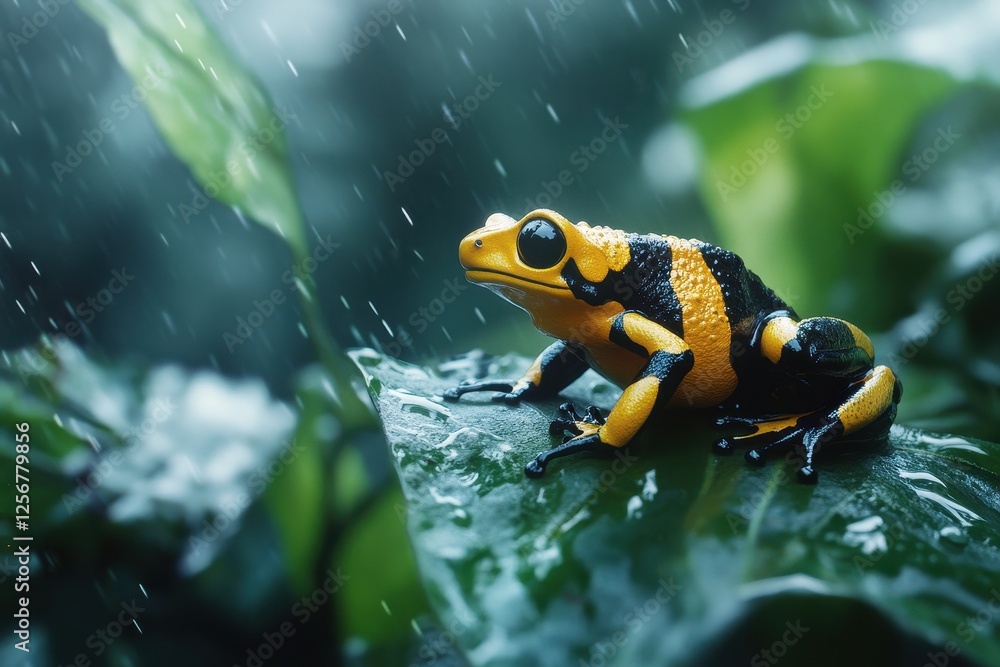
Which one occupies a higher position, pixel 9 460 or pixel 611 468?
pixel 9 460

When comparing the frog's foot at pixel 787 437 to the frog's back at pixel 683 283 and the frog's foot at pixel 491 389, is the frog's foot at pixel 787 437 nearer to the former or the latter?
the frog's back at pixel 683 283

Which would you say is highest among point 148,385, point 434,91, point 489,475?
point 434,91

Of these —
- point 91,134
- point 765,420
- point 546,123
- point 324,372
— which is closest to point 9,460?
point 324,372

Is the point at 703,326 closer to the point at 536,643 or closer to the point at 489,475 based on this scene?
the point at 489,475
